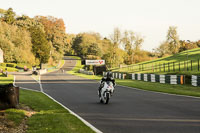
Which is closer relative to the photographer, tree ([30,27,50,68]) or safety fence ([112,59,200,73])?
safety fence ([112,59,200,73])

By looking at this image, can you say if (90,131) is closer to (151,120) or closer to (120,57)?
(151,120)

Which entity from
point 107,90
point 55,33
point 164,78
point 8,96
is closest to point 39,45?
point 55,33


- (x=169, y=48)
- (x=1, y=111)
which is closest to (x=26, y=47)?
(x=169, y=48)

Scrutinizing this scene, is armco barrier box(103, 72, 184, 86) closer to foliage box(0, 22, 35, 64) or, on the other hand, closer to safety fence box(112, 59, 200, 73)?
safety fence box(112, 59, 200, 73)

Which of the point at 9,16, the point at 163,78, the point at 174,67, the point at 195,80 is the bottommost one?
the point at 195,80

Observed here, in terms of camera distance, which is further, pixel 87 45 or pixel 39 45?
pixel 87 45

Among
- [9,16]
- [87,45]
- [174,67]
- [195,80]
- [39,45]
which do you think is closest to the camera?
[195,80]

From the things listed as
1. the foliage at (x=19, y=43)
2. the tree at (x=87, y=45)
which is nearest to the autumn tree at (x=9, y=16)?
the foliage at (x=19, y=43)

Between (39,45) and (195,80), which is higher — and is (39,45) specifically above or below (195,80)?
above

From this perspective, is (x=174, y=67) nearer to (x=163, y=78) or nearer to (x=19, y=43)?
(x=163, y=78)

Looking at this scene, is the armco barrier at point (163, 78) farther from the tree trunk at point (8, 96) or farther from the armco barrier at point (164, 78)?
the tree trunk at point (8, 96)

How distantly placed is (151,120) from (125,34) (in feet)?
295

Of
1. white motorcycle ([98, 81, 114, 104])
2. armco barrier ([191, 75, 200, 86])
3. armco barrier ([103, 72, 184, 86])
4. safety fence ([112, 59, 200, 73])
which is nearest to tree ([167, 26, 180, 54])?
safety fence ([112, 59, 200, 73])

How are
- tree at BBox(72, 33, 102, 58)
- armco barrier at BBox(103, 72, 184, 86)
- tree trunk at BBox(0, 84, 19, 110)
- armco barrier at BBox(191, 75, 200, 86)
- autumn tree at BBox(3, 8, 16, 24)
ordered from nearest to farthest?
tree trunk at BBox(0, 84, 19, 110), armco barrier at BBox(191, 75, 200, 86), armco barrier at BBox(103, 72, 184, 86), autumn tree at BBox(3, 8, 16, 24), tree at BBox(72, 33, 102, 58)
